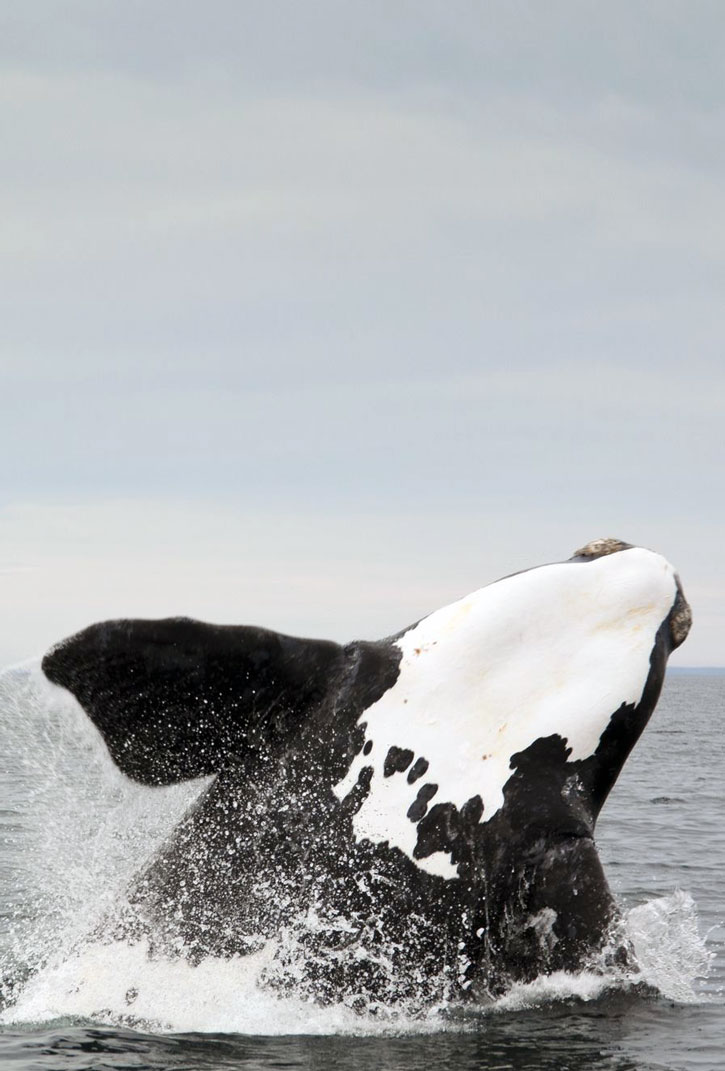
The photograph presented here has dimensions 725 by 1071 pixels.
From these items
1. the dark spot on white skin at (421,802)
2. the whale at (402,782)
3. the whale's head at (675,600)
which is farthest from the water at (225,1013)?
the whale's head at (675,600)

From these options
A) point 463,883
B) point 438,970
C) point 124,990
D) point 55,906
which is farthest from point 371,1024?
point 55,906

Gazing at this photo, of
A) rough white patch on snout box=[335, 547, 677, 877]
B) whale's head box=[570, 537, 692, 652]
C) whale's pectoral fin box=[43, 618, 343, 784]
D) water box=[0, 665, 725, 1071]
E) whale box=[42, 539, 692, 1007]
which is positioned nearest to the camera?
whale's pectoral fin box=[43, 618, 343, 784]

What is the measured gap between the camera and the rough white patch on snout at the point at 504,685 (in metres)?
8.69

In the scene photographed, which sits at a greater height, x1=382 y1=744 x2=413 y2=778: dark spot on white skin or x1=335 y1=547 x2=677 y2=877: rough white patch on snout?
x1=335 y1=547 x2=677 y2=877: rough white patch on snout

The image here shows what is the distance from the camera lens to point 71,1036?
8734mm

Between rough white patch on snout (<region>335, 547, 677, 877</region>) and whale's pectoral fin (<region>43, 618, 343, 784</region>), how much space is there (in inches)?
21.1

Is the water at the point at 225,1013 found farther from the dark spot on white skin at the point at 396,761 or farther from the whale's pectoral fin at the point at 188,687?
the dark spot on white skin at the point at 396,761

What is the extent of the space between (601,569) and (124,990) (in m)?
4.23

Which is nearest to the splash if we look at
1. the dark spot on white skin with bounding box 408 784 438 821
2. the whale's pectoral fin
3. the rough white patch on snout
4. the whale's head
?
the whale's pectoral fin

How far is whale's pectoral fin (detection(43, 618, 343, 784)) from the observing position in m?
8.20

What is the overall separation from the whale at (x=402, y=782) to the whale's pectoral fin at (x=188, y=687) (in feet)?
0.04

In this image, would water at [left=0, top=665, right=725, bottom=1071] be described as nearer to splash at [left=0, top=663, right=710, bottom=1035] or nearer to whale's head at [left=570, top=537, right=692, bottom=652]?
splash at [left=0, top=663, right=710, bottom=1035]

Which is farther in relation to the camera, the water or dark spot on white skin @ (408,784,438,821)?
dark spot on white skin @ (408,784,438,821)

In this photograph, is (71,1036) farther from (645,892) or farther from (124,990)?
(645,892)
